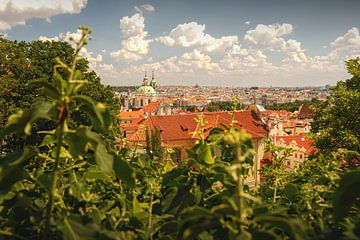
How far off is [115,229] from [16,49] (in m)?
31.5

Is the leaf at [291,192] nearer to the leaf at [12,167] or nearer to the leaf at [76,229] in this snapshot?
the leaf at [76,229]

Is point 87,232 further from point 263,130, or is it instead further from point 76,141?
point 263,130

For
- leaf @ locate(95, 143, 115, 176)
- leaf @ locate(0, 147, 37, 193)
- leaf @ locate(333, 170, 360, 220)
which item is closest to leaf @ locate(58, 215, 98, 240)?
leaf @ locate(95, 143, 115, 176)

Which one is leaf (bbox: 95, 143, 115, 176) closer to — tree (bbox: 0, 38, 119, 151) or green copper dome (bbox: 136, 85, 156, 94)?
tree (bbox: 0, 38, 119, 151)

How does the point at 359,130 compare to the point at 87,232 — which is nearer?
the point at 87,232

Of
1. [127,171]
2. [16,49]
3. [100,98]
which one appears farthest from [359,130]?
[16,49]

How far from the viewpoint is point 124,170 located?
140 cm

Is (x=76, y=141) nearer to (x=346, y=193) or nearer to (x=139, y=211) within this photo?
(x=139, y=211)

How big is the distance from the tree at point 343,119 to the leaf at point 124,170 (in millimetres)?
20523

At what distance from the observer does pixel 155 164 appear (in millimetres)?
2701

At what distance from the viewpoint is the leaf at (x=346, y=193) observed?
134 cm

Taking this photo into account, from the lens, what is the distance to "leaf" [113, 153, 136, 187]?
1395 millimetres

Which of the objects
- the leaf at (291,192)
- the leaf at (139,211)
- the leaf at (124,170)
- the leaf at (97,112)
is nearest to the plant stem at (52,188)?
the leaf at (97,112)

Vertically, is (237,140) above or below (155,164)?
above
